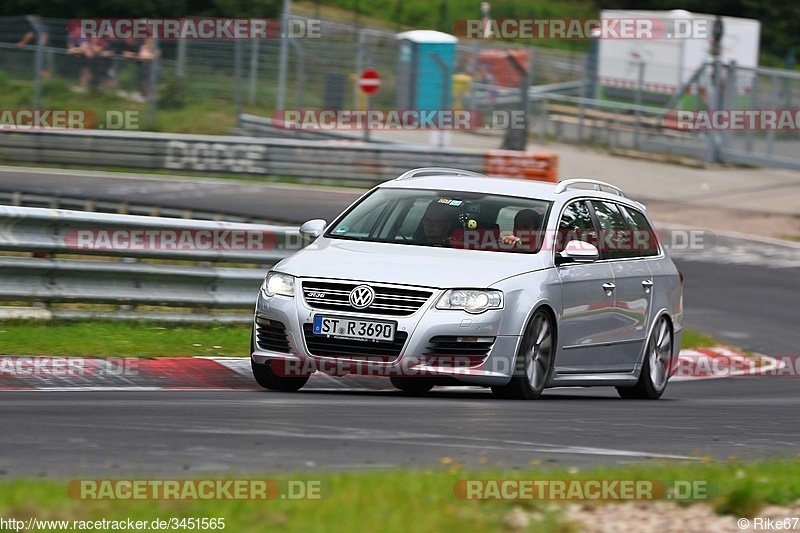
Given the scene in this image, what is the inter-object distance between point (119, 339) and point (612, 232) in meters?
3.96

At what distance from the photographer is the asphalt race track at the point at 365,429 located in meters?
6.54

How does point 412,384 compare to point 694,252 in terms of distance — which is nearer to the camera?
point 412,384

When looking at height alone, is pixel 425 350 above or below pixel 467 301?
below

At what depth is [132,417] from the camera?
7.70m

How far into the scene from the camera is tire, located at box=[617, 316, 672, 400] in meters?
11.6

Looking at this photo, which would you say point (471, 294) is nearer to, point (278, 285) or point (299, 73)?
point (278, 285)

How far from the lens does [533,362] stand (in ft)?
32.2

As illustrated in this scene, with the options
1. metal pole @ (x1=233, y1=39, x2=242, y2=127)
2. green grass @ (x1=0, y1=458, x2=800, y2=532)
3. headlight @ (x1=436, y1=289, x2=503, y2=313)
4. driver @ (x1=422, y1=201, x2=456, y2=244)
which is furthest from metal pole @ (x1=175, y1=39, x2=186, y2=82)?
green grass @ (x1=0, y1=458, x2=800, y2=532)

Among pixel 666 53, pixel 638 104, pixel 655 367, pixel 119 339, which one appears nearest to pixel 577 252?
pixel 655 367

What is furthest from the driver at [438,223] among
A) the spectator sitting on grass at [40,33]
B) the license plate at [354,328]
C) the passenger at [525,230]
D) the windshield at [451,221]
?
the spectator sitting on grass at [40,33]

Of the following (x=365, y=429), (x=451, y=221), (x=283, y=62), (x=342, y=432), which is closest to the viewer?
(x=342, y=432)

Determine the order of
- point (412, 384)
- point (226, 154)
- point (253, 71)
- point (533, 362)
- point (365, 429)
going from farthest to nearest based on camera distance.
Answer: point (253, 71) → point (226, 154) → point (412, 384) → point (533, 362) → point (365, 429)

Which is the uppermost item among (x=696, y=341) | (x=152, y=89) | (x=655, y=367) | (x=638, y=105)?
(x=152, y=89)

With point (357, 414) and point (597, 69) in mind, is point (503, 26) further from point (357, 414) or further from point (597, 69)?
point (357, 414)
